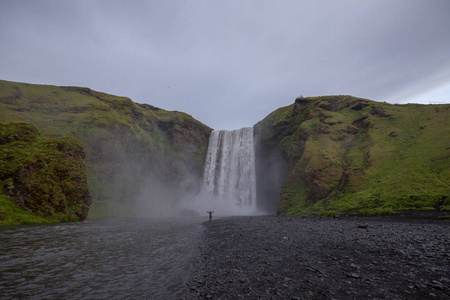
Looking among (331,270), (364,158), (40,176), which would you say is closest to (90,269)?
(331,270)

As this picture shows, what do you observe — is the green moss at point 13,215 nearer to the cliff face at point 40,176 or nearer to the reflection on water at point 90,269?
the cliff face at point 40,176

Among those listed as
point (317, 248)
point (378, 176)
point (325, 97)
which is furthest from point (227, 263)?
point (325, 97)

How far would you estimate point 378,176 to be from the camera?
93.4 feet

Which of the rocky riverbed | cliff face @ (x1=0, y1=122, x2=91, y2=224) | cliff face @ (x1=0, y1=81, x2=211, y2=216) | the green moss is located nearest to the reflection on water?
the rocky riverbed

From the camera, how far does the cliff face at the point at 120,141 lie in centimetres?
4284

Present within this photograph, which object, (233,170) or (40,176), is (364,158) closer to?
(233,170)

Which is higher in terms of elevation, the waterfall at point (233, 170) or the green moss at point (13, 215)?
the waterfall at point (233, 170)

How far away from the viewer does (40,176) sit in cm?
2328

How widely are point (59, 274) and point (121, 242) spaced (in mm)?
6526

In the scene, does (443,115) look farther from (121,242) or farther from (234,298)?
(121,242)

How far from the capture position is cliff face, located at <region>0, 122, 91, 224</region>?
21.2 m

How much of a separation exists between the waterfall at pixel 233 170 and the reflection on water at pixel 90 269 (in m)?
46.8

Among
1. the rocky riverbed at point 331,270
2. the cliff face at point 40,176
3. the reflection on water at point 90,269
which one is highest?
the cliff face at point 40,176

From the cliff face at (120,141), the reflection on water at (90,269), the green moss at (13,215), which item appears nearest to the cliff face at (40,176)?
the green moss at (13,215)
